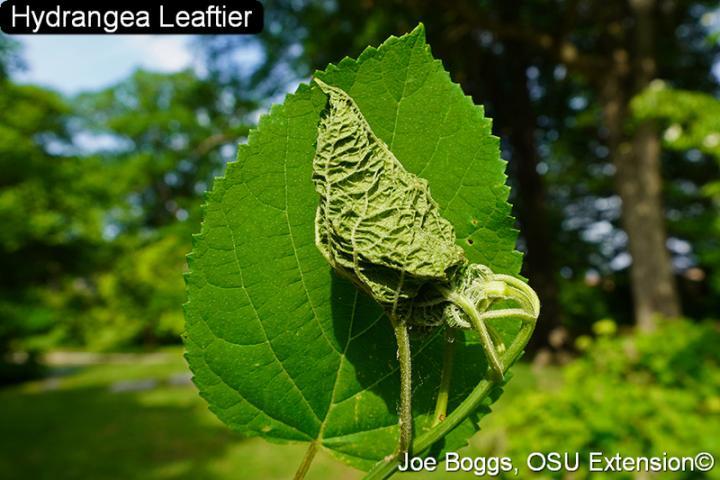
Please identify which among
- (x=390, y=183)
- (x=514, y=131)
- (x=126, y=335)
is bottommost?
(x=390, y=183)

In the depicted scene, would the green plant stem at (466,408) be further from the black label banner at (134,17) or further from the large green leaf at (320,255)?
the black label banner at (134,17)

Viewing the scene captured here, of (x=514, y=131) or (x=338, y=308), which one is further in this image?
(x=514, y=131)

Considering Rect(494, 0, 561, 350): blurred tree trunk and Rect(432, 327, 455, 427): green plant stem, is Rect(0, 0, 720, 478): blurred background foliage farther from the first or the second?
Rect(432, 327, 455, 427): green plant stem

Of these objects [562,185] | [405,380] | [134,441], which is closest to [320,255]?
[405,380]

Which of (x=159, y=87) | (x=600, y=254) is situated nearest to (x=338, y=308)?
(x=600, y=254)

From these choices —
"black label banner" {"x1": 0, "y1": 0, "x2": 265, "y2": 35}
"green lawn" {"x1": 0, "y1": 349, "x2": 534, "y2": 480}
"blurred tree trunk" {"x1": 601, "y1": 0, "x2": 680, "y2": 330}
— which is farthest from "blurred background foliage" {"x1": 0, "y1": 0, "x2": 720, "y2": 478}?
"black label banner" {"x1": 0, "y1": 0, "x2": 265, "y2": 35}

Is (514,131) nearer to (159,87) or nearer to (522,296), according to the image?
(522,296)

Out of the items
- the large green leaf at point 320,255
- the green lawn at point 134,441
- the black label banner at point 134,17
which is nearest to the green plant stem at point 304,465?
the large green leaf at point 320,255
